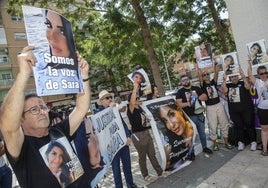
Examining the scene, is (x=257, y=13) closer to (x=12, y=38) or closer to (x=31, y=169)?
(x=31, y=169)

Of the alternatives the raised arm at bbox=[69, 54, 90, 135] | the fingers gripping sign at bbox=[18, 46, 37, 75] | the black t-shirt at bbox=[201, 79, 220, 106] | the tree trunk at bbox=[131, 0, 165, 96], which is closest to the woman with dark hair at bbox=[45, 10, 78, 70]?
the raised arm at bbox=[69, 54, 90, 135]

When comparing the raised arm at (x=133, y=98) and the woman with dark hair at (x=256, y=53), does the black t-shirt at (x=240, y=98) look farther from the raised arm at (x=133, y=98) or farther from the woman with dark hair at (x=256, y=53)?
the raised arm at (x=133, y=98)

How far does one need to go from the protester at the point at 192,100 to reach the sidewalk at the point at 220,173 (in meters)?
0.54

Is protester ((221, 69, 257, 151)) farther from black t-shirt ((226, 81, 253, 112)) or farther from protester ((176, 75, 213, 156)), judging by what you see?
protester ((176, 75, 213, 156))

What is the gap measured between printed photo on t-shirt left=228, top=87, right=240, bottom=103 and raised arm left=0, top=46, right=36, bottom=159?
5.53 m

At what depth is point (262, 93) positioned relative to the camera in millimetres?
6027

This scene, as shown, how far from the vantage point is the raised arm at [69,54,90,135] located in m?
2.84

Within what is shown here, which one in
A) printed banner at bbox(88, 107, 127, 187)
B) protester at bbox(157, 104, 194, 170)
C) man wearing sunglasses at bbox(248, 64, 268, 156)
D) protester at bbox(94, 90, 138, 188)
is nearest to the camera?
printed banner at bbox(88, 107, 127, 187)

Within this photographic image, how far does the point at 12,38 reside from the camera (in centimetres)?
4122

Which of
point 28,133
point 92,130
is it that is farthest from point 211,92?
point 28,133

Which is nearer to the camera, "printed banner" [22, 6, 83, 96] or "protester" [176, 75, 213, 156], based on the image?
"printed banner" [22, 6, 83, 96]

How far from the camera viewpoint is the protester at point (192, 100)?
6.66m

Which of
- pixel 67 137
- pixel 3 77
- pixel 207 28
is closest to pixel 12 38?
pixel 3 77

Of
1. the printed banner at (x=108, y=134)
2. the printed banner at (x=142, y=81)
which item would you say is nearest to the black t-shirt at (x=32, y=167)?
the printed banner at (x=108, y=134)
